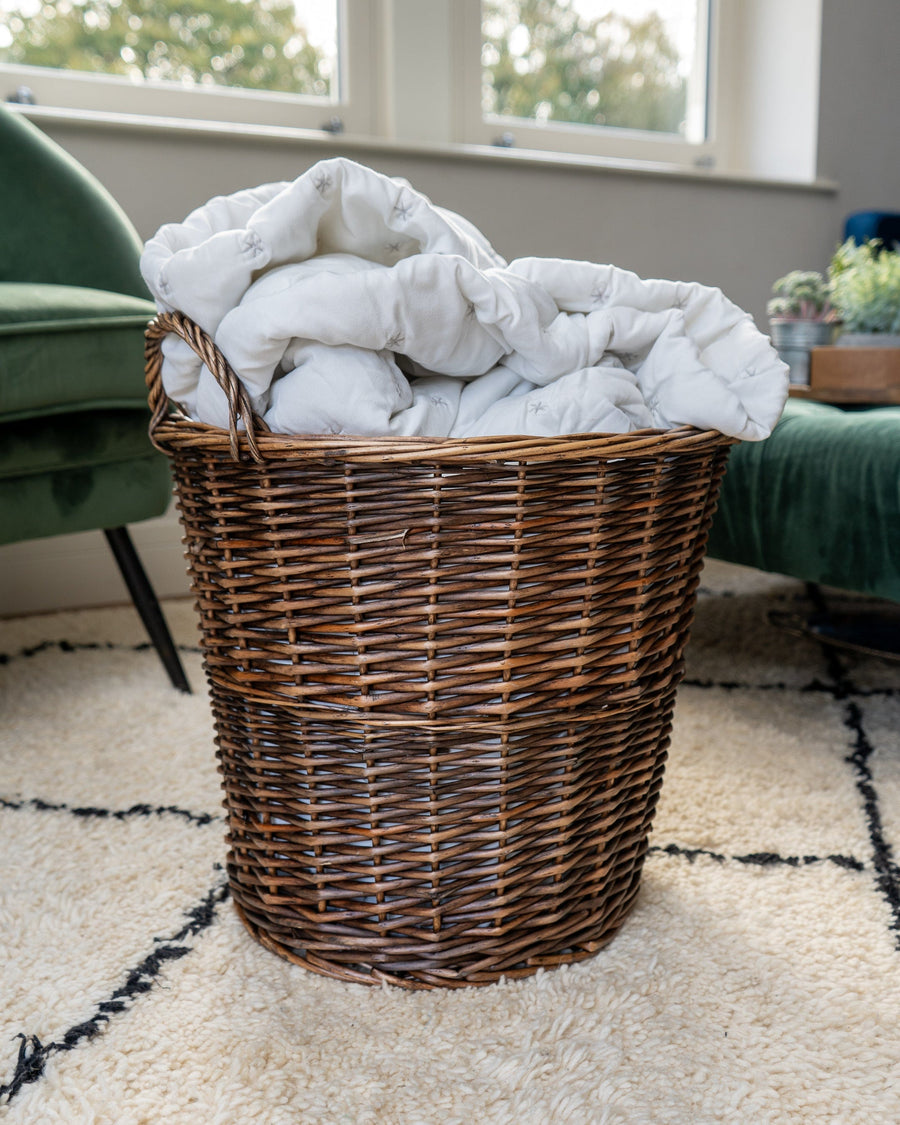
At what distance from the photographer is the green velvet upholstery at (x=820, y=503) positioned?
1.05 meters

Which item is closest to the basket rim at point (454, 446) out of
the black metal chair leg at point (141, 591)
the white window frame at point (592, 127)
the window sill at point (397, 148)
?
the black metal chair leg at point (141, 591)

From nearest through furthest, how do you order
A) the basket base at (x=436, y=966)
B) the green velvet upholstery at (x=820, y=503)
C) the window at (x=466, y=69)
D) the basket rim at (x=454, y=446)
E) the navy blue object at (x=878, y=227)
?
the basket rim at (x=454, y=446), the basket base at (x=436, y=966), the green velvet upholstery at (x=820, y=503), the window at (x=466, y=69), the navy blue object at (x=878, y=227)

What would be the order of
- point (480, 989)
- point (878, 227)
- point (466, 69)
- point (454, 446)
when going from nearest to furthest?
point (454, 446)
point (480, 989)
point (466, 69)
point (878, 227)

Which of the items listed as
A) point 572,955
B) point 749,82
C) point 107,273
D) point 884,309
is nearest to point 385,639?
point 572,955

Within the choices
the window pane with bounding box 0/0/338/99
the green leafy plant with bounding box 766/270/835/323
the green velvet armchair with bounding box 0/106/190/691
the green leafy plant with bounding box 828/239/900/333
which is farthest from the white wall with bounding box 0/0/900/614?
the green leafy plant with bounding box 828/239/900/333

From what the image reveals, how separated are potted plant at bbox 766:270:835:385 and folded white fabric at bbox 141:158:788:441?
825 millimetres

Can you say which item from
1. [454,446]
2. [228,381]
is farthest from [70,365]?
[454,446]

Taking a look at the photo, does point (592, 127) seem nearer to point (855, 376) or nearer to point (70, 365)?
point (855, 376)

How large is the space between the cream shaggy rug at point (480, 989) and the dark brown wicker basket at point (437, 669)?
2.2 inches

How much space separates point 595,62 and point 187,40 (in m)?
0.95

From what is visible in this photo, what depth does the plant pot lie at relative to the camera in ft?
4.85

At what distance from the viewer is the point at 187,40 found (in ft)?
6.15

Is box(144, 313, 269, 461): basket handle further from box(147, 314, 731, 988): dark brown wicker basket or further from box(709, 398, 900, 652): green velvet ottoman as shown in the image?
box(709, 398, 900, 652): green velvet ottoman

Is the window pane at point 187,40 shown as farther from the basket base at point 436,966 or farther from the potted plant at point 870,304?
the basket base at point 436,966
